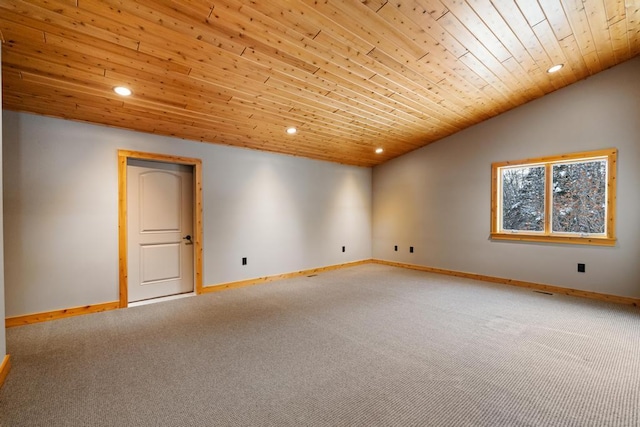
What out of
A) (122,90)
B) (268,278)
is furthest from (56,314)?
(268,278)

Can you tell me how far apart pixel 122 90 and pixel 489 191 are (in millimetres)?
5475

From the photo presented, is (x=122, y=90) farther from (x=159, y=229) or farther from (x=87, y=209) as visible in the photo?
(x=159, y=229)

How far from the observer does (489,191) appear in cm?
517

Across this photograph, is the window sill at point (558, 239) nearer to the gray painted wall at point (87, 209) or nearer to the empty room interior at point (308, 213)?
the empty room interior at point (308, 213)

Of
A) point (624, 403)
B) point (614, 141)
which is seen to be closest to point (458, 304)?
point (624, 403)

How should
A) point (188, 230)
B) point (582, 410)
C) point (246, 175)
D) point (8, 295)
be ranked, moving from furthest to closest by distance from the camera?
point (246, 175) → point (188, 230) → point (8, 295) → point (582, 410)

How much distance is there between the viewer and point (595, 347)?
2617mm

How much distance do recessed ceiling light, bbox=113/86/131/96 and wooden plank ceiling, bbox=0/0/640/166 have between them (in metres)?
0.05

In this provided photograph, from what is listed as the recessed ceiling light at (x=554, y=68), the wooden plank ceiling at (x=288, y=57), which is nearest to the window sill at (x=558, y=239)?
the wooden plank ceiling at (x=288, y=57)

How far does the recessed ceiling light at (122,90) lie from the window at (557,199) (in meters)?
5.38

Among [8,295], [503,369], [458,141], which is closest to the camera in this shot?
[503,369]

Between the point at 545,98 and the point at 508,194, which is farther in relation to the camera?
the point at 508,194

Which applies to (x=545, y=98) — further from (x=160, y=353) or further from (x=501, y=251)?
(x=160, y=353)

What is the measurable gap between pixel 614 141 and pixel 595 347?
3.06 meters
